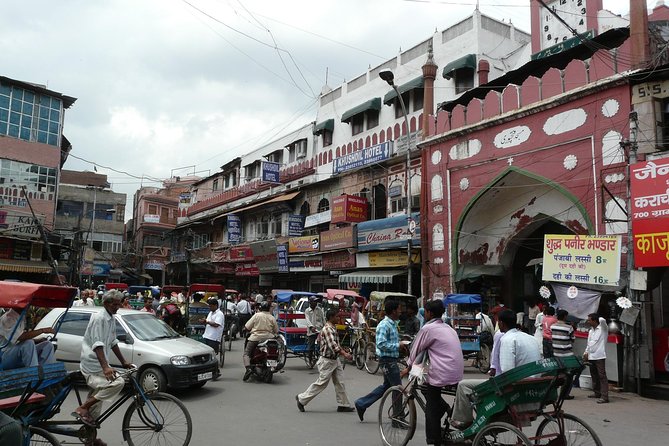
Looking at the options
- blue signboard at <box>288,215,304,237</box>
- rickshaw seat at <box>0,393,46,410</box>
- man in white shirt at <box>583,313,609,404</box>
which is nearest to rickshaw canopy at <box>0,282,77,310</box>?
rickshaw seat at <box>0,393,46,410</box>

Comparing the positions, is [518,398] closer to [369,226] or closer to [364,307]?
[364,307]

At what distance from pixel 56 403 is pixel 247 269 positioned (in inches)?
1087

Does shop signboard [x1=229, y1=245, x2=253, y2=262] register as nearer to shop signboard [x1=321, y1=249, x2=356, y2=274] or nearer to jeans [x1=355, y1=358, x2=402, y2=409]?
shop signboard [x1=321, y1=249, x2=356, y2=274]

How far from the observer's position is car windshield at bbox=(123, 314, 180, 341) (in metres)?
Result: 9.05

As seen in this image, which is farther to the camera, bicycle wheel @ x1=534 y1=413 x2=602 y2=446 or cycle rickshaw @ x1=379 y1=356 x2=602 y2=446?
A: bicycle wheel @ x1=534 y1=413 x2=602 y2=446

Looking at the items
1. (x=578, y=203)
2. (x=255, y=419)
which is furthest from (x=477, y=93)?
(x=255, y=419)

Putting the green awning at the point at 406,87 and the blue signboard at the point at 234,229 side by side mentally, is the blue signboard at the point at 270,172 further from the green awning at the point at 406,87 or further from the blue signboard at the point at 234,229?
the green awning at the point at 406,87

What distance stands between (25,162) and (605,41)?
98.3ft

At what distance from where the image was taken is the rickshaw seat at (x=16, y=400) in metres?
4.88

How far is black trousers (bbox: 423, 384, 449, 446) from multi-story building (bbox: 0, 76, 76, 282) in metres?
28.7

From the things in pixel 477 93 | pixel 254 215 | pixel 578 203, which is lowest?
pixel 578 203

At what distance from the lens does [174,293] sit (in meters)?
19.5

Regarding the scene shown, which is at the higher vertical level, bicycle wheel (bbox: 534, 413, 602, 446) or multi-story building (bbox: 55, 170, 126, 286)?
multi-story building (bbox: 55, 170, 126, 286)

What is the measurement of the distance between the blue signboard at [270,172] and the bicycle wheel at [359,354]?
1704cm
